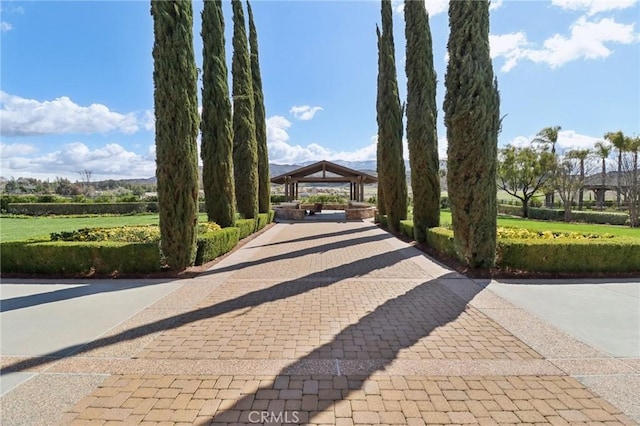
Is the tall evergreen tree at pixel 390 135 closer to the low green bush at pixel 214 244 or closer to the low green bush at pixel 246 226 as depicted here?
the low green bush at pixel 246 226

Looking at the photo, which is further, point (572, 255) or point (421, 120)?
point (421, 120)

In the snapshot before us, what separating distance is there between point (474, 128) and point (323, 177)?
2056cm

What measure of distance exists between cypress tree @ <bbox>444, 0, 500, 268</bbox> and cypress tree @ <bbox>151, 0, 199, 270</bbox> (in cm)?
611

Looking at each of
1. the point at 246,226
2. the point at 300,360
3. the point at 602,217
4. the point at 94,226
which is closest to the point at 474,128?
the point at 300,360

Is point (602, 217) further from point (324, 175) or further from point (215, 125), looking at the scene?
point (215, 125)

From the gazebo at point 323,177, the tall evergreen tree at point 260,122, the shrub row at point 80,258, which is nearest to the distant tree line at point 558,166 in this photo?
the gazebo at point 323,177

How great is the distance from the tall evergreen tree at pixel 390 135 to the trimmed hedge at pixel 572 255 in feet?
24.1

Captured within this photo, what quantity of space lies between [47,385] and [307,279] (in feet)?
14.8

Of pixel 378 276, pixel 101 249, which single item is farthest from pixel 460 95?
pixel 101 249

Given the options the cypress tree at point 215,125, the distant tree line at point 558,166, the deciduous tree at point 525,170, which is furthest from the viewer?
the deciduous tree at point 525,170

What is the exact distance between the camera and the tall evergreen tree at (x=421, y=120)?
36.5ft

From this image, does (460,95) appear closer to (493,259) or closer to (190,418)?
(493,259)

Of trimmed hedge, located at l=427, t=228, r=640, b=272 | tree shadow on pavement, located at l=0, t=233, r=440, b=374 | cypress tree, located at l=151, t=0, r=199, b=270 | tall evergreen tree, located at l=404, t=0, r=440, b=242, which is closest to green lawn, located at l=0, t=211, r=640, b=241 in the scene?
tall evergreen tree, located at l=404, t=0, r=440, b=242

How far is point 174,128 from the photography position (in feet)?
23.5
